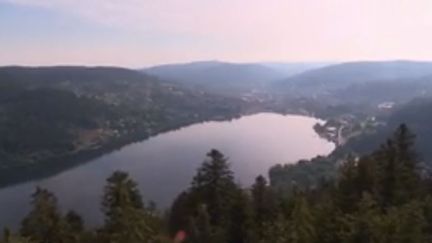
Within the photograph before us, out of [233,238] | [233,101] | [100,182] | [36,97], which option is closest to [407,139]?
[233,238]

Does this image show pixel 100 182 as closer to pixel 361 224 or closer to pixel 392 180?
pixel 392 180

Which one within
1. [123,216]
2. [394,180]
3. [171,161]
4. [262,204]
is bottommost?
[171,161]

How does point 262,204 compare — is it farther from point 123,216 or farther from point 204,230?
point 123,216

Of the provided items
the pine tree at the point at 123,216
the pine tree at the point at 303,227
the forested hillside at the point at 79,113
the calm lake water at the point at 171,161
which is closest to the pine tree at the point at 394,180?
the pine tree at the point at 303,227

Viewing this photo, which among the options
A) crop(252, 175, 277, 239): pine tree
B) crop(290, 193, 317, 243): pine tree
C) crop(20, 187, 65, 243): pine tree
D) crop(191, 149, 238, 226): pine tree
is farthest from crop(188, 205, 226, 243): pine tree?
crop(290, 193, 317, 243): pine tree

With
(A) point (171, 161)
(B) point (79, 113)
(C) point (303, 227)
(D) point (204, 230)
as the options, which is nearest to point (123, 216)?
(C) point (303, 227)
